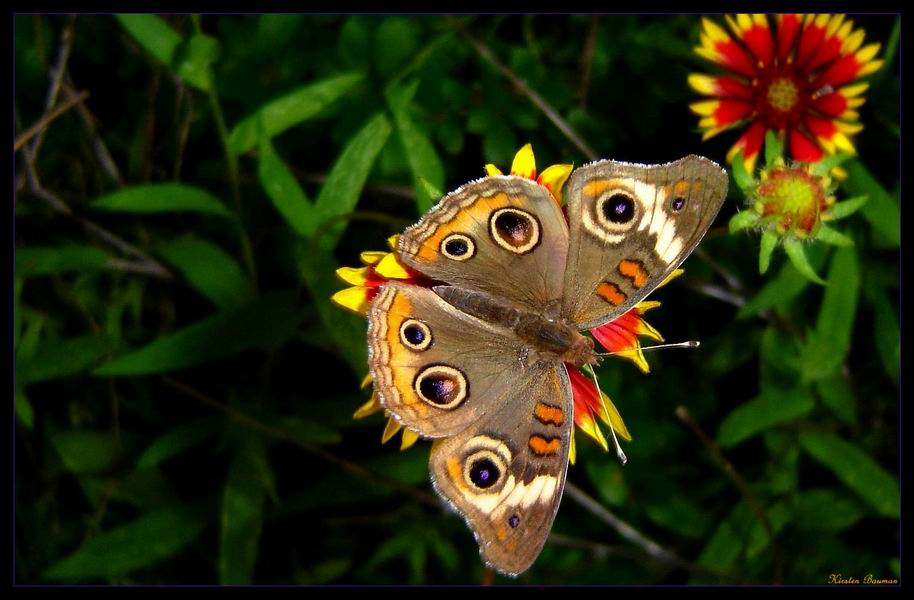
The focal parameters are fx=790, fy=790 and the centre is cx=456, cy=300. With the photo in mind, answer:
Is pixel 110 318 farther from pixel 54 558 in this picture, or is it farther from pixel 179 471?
pixel 54 558

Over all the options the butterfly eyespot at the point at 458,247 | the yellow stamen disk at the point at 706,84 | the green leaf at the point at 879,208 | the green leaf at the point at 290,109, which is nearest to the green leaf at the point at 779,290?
the green leaf at the point at 879,208

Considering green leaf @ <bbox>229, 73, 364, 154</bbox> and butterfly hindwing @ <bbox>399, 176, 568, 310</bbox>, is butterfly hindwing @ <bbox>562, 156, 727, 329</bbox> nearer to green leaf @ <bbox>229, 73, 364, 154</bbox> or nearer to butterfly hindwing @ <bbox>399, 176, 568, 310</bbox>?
butterfly hindwing @ <bbox>399, 176, 568, 310</bbox>

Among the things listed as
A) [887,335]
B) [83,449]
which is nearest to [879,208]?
[887,335]

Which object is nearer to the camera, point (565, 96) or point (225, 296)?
point (225, 296)

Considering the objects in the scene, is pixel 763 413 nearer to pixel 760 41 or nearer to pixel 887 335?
pixel 887 335

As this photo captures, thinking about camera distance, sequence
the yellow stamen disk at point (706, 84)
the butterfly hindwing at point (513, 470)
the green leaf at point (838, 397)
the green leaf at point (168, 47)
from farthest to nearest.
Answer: the green leaf at point (838, 397) → the yellow stamen disk at point (706, 84) → the green leaf at point (168, 47) → the butterfly hindwing at point (513, 470)

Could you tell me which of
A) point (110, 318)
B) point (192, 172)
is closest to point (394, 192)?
point (192, 172)
